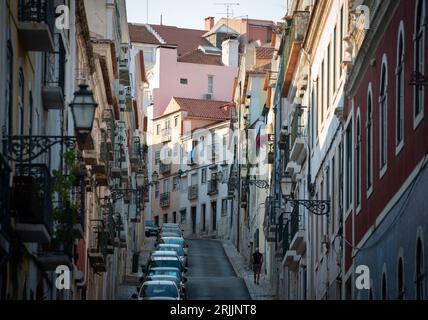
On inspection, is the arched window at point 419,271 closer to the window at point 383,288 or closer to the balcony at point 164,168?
the window at point 383,288

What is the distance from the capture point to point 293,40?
48062 millimetres

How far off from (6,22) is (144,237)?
6979 cm

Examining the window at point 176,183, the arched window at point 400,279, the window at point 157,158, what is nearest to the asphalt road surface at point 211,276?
the window at point 176,183

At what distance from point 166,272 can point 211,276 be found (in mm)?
11154

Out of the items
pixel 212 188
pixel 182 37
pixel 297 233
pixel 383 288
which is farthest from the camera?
pixel 182 37

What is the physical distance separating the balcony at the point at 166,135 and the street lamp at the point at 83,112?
298 feet

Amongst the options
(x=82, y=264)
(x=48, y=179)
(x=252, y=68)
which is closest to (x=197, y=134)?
(x=252, y=68)

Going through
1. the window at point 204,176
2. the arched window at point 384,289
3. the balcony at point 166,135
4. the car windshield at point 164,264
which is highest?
the balcony at point 166,135

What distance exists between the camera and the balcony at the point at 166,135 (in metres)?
114

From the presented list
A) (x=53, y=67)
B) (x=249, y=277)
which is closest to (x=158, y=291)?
(x=53, y=67)

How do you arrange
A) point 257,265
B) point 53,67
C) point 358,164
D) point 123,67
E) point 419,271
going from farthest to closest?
point 123,67 < point 257,265 < point 358,164 < point 53,67 < point 419,271

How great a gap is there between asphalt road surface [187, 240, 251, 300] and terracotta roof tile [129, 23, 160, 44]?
35097mm

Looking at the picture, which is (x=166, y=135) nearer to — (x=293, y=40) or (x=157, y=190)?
(x=157, y=190)
